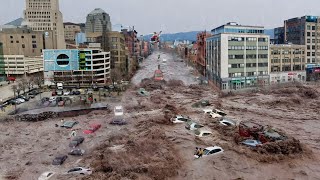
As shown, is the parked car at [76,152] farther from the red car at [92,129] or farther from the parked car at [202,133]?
the parked car at [202,133]

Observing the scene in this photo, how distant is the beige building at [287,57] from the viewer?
43625 mm

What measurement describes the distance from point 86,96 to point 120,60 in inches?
911

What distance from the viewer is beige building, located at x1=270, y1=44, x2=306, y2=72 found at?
43.6 metres

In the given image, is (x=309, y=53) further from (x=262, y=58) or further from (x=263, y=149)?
(x=263, y=149)

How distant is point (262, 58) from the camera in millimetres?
41750

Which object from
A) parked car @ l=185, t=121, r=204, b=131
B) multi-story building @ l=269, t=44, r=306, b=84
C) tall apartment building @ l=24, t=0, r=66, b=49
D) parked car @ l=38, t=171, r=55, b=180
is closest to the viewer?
parked car @ l=38, t=171, r=55, b=180

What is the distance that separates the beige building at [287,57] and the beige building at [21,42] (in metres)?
41.6

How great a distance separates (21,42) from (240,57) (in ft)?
137

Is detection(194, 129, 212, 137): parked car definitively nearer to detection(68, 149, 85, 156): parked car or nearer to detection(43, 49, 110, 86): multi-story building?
detection(68, 149, 85, 156): parked car

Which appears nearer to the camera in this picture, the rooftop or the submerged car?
the submerged car

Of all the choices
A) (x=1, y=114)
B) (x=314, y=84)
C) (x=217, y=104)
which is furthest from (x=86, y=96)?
(x=314, y=84)

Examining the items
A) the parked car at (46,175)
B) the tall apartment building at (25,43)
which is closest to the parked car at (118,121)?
the parked car at (46,175)

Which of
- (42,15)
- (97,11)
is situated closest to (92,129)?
(97,11)

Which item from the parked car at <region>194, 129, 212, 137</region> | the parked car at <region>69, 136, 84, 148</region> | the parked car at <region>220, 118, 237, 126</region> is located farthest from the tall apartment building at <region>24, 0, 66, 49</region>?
the parked car at <region>194, 129, 212, 137</region>
